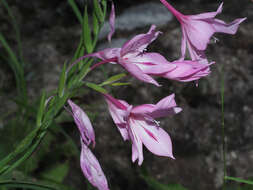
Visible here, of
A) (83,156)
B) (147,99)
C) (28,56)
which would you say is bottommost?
(147,99)

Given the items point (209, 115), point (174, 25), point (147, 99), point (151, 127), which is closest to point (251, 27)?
point (174, 25)

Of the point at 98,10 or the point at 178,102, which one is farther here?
the point at 178,102

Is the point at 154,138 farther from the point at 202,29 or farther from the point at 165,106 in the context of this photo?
the point at 202,29

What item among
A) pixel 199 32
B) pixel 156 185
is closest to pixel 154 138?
pixel 199 32

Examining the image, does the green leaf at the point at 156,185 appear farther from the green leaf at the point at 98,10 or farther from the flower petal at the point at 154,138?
the green leaf at the point at 98,10

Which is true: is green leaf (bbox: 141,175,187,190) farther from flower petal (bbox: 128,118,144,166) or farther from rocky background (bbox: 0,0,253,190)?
rocky background (bbox: 0,0,253,190)

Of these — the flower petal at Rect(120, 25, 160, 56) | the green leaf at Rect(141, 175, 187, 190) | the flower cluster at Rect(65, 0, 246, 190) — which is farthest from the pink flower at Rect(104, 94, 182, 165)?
the green leaf at Rect(141, 175, 187, 190)

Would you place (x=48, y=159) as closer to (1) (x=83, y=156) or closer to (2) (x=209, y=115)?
(2) (x=209, y=115)
